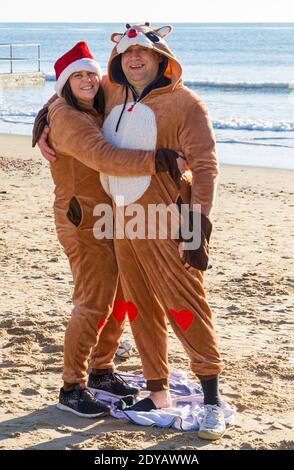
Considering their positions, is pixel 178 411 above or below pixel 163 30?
below

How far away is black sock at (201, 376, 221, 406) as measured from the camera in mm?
4168

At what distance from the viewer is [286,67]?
39438mm

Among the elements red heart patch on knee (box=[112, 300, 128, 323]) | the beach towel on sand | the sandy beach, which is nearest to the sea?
the sandy beach

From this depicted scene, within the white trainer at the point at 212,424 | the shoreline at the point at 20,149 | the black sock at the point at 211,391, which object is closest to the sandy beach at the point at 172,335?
the white trainer at the point at 212,424

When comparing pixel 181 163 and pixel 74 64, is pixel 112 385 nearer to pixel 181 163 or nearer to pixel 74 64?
pixel 181 163

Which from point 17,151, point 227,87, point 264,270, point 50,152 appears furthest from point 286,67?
point 50,152

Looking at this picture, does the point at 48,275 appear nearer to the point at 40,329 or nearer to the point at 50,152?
the point at 40,329

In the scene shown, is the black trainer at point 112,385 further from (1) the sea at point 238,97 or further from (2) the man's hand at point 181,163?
(1) the sea at point 238,97

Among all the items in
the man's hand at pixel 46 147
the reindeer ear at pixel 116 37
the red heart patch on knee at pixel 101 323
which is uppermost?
the reindeer ear at pixel 116 37

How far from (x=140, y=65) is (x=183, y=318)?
1.18m

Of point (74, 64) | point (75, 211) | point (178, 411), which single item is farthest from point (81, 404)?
point (74, 64)

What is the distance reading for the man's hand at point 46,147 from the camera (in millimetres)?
4219

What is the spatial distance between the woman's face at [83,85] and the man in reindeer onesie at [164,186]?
90mm

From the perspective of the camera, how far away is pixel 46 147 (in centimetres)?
423
